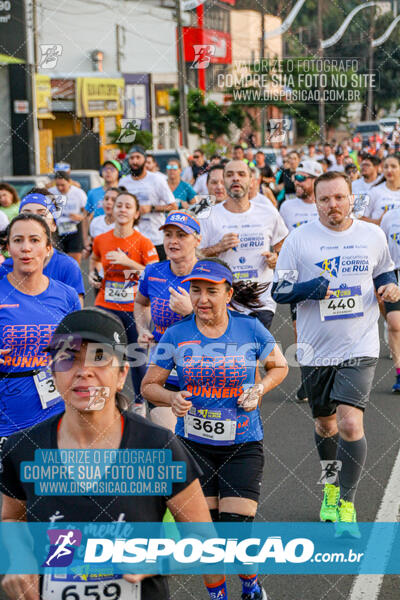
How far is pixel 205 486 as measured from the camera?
4395mm

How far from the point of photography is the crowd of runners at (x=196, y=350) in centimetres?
290

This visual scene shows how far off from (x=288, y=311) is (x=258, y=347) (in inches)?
341

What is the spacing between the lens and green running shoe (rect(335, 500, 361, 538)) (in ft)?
17.2

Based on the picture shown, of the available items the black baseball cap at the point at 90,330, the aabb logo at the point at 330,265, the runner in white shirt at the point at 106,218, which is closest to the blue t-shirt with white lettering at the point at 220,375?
the aabb logo at the point at 330,265

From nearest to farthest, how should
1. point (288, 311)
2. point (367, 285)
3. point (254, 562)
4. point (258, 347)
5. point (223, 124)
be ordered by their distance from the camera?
point (254, 562)
point (258, 347)
point (367, 285)
point (288, 311)
point (223, 124)

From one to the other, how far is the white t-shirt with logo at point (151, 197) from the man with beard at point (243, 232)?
4.43 m

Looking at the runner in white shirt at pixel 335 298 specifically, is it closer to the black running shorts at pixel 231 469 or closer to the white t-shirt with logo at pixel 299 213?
Answer: the black running shorts at pixel 231 469

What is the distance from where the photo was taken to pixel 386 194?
10.9 meters

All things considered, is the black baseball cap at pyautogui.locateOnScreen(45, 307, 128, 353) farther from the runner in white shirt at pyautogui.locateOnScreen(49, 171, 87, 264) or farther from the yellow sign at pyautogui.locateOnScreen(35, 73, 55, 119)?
the yellow sign at pyautogui.locateOnScreen(35, 73, 55, 119)

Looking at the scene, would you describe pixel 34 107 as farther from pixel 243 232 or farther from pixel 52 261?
pixel 52 261

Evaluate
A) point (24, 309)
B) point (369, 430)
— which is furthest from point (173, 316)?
point (369, 430)

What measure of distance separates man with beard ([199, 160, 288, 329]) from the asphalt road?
2.98 ft

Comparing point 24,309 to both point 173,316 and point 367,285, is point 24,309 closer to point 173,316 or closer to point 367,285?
point 173,316

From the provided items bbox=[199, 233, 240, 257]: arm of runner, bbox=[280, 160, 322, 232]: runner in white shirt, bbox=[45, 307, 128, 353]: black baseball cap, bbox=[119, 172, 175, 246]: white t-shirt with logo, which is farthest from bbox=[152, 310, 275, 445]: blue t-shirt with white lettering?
bbox=[119, 172, 175, 246]: white t-shirt with logo
